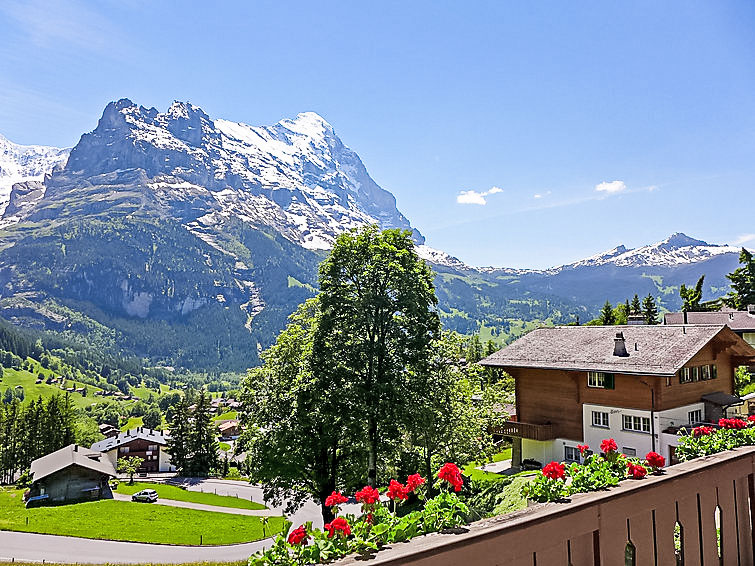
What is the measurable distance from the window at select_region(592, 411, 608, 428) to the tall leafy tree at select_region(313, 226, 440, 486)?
34.2 feet

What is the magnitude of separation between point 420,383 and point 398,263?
14.1ft

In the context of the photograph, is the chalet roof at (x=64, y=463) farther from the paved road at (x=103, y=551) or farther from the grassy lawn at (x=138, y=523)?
the paved road at (x=103, y=551)

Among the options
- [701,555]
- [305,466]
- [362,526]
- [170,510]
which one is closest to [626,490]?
[701,555]

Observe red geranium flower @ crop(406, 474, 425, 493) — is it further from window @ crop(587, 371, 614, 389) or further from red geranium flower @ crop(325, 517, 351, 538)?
window @ crop(587, 371, 614, 389)

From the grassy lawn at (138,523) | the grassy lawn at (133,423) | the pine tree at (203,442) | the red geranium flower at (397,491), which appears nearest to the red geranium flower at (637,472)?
the red geranium flower at (397,491)

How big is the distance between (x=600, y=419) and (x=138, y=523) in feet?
152

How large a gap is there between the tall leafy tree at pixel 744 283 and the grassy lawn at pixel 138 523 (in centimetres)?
5349

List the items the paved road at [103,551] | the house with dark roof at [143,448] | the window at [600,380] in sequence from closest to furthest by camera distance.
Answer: the window at [600,380] → the paved road at [103,551] → the house with dark roof at [143,448]

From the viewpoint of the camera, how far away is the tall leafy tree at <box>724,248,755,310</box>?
57.5m

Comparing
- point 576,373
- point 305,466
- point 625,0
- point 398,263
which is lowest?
point 305,466

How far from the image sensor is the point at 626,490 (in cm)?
302

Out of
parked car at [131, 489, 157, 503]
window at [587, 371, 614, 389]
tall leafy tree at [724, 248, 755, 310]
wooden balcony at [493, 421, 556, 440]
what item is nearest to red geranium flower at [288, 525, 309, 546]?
window at [587, 371, 614, 389]

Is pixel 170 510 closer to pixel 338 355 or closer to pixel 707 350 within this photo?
pixel 338 355

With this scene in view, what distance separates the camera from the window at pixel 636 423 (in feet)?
76.7
